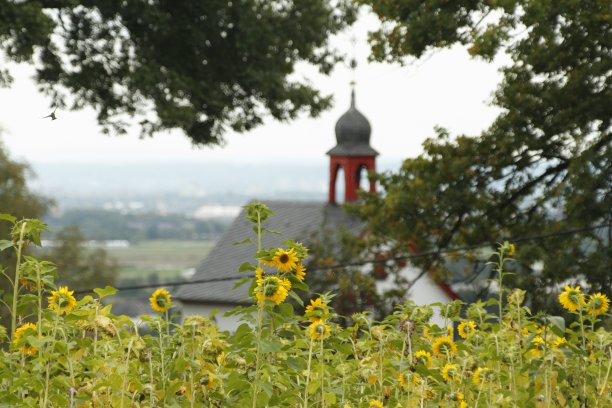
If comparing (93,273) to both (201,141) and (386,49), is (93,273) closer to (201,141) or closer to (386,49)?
(201,141)

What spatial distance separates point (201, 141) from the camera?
61.3ft

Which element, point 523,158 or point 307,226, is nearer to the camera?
point 523,158

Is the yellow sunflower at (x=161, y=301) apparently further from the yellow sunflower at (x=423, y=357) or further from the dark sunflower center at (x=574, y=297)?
the dark sunflower center at (x=574, y=297)

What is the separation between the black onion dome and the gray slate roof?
9.19ft

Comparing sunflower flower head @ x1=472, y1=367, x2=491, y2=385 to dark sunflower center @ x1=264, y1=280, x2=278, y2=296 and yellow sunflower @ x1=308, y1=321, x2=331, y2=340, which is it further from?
dark sunflower center @ x1=264, y1=280, x2=278, y2=296

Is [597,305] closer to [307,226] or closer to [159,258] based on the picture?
[307,226]

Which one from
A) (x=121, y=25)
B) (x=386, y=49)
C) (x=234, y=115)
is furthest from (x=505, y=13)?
(x=121, y=25)

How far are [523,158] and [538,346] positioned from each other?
1352 centimetres

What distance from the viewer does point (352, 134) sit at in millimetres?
41250

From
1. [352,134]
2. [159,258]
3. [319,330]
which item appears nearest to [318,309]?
[319,330]

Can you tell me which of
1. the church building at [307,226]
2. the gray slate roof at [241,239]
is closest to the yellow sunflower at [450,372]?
the church building at [307,226]

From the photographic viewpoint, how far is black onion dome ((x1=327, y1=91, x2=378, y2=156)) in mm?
40875

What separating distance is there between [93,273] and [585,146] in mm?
33078

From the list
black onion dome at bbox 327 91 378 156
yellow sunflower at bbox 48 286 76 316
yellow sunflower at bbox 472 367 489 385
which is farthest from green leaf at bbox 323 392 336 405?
black onion dome at bbox 327 91 378 156
